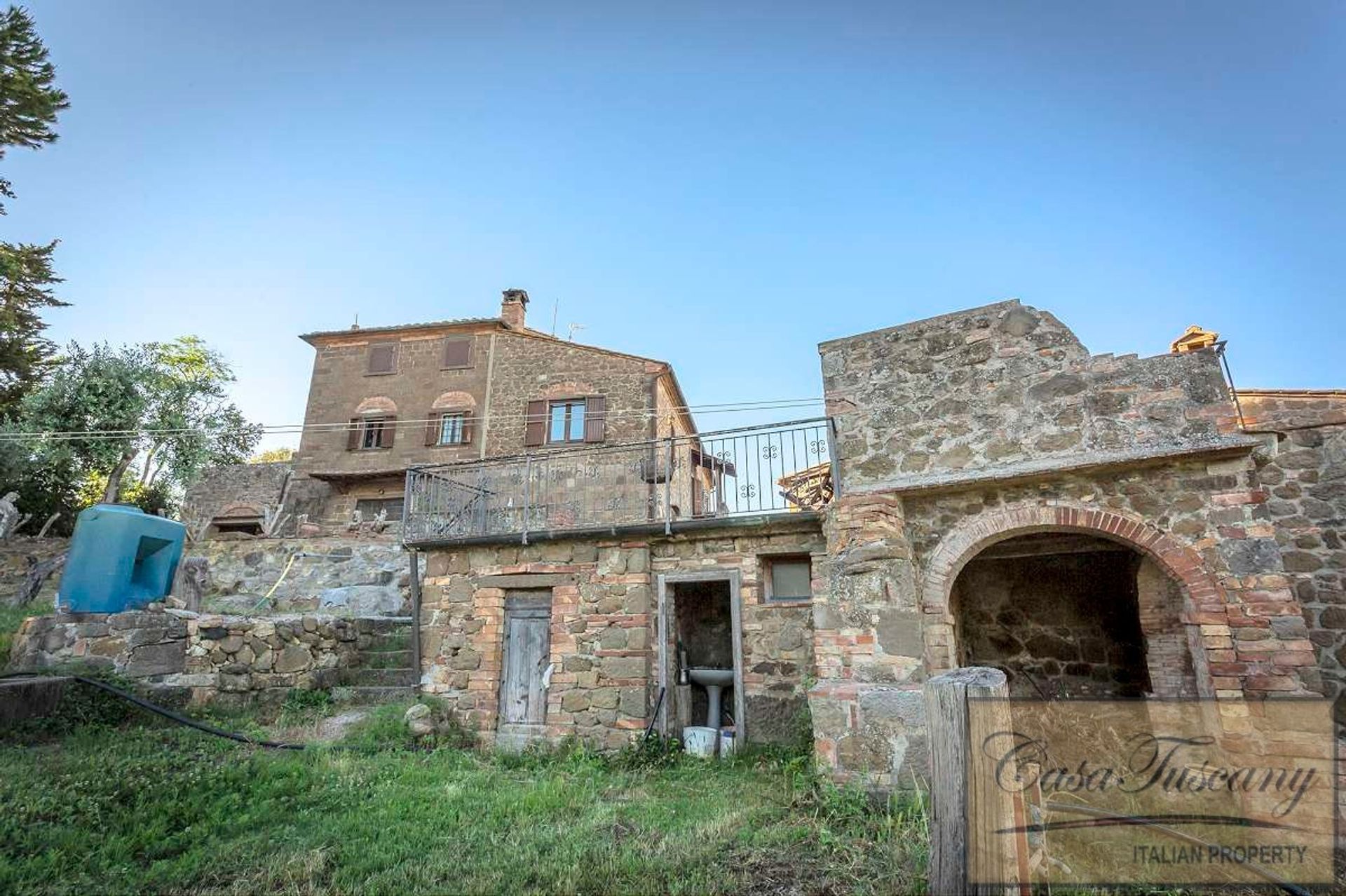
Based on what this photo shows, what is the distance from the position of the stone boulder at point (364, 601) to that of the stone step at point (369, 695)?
3.15 meters

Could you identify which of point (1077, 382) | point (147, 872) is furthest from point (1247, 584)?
point (147, 872)

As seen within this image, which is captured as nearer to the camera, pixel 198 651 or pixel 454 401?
pixel 198 651

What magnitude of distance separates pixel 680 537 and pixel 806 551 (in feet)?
5.30

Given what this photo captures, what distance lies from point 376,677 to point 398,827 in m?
5.39

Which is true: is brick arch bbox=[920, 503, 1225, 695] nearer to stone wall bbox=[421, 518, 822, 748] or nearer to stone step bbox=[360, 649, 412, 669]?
stone wall bbox=[421, 518, 822, 748]

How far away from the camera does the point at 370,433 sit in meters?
18.1

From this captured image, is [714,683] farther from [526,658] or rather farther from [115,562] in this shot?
[115,562]

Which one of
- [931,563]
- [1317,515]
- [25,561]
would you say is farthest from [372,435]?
[1317,515]

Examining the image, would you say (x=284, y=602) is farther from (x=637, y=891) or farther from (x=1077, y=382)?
(x=1077, y=382)

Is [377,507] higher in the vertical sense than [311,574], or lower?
higher

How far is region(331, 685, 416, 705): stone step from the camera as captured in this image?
8414mm

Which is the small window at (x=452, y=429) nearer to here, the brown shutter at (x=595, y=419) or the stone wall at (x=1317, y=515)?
the brown shutter at (x=595, y=419)

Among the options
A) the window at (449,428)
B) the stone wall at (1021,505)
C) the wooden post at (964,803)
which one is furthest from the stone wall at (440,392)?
the wooden post at (964,803)

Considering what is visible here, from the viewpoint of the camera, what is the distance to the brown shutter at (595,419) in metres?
16.1
